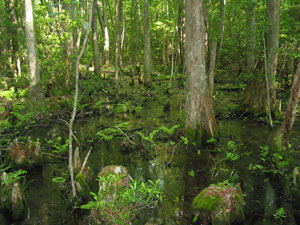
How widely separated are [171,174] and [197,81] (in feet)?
8.25

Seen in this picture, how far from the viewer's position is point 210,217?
3707 mm

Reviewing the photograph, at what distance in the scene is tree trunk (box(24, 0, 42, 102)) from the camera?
912 cm

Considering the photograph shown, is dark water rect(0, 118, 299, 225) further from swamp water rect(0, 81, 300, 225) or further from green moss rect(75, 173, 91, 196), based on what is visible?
green moss rect(75, 173, 91, 196)

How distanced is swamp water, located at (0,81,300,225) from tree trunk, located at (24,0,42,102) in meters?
1.65

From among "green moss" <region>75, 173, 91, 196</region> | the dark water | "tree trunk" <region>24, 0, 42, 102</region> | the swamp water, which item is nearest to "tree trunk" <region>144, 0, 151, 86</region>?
"tree trunk" <region>24, 0, 42, 102</region>

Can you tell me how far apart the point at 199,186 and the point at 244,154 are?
208 cm

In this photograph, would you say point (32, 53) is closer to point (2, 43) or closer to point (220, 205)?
point (2, 43)

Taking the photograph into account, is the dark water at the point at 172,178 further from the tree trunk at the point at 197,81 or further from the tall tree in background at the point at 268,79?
the tall tree in background at the point at 268,79

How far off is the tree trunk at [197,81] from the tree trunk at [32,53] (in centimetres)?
592

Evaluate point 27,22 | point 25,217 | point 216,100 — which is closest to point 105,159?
point 25,217

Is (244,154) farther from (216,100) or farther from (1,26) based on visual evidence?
(1,26)

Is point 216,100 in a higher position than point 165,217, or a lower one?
higher

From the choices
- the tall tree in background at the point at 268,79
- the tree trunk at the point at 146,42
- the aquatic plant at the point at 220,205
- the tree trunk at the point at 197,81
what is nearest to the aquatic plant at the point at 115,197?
the aquatic plant at the point at 220,205

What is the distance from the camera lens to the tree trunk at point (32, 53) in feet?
29.9
